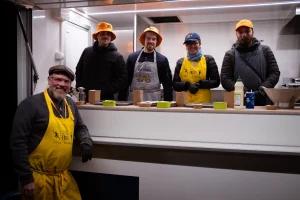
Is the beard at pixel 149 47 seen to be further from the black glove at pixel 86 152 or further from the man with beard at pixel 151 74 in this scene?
the black glove at pixel 86 152

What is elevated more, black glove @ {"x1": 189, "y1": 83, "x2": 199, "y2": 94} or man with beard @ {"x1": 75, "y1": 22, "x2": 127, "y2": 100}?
man with beard @ {"x1": 75, "y1": 22, "x2": 127, "y2": 100}

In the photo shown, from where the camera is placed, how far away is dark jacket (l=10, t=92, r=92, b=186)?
6.08 feet

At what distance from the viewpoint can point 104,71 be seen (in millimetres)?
3064

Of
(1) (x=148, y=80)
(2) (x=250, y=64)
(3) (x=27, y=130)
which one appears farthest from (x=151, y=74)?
(3) (x=27, y=130)

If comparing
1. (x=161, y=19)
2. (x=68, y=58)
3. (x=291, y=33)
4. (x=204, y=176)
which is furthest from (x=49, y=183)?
(x=291, y=33)

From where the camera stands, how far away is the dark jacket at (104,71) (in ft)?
10.0

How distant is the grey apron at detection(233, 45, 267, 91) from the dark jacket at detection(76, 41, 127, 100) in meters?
1.11

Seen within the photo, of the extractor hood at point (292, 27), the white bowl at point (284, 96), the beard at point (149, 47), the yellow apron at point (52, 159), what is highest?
the extractor hood at point (292, 27)

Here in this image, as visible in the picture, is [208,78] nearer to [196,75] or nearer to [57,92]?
[196,75]

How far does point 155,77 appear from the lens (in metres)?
3.10

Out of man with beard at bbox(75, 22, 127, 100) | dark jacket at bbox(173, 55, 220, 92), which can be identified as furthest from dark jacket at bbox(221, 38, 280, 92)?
man with beard at bbox(75, 22, 127, 100)

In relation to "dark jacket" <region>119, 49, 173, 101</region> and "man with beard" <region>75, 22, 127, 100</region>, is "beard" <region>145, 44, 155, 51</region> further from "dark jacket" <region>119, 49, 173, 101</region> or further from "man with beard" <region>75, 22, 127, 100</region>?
"man with beard" <region>75, 22, 127, 100</region>

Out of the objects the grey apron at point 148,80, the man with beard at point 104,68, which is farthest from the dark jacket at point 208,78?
the man with beard at point 104,68

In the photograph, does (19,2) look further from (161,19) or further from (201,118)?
(161,19)
